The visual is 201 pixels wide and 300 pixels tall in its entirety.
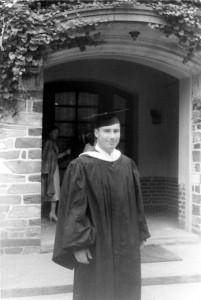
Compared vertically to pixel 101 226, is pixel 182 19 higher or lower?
higher

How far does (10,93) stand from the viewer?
5605 mm

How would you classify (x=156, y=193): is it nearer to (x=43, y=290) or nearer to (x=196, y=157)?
(x=196, y=157)

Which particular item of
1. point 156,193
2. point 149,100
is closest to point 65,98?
point 149,100

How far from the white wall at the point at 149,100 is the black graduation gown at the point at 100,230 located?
536cm

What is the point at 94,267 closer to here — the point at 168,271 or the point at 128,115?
the point at 168,271

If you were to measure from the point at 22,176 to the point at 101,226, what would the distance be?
2.55 meters

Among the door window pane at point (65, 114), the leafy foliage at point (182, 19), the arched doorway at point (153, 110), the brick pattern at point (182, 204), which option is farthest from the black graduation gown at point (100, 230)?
the door window pane at point (65, 114)

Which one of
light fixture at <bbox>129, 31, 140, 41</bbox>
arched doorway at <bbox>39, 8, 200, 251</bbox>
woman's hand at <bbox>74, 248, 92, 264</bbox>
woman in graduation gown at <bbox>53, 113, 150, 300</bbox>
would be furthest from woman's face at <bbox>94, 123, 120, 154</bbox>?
arched doorway at <bbox>39, 8, 200, 251</bbox>

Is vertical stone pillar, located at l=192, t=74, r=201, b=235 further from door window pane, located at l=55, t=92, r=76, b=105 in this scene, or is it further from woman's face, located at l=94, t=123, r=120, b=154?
woman's face, located at l=94, t=123, r=120, b=154

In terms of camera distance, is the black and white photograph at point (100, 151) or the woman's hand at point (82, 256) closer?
the woman's hand at point (82, 256)

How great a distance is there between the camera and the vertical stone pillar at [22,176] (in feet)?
18.6

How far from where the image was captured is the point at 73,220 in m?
3.33

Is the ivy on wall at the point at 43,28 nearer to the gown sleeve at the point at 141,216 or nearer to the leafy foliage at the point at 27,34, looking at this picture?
the leafy foliage at the point at 27,34

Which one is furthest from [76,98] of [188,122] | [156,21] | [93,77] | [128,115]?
[156,21]
